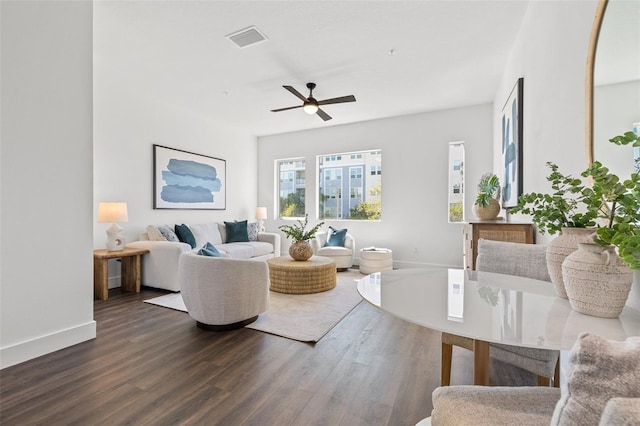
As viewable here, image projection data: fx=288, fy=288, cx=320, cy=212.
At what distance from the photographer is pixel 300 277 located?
359 centimetres

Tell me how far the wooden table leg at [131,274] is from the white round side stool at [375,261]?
10.9ft

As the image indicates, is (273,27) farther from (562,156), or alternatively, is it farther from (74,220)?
(562,156)

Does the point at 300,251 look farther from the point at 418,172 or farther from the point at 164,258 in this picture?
the point at 418,172

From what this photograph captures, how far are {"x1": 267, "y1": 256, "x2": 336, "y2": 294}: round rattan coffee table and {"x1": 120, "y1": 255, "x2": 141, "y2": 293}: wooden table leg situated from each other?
5.66ft

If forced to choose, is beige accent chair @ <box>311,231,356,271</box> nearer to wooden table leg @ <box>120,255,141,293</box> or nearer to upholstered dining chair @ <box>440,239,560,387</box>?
wooden table leg @ <box>120,255,141,293</box>

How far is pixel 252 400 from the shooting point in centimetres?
162

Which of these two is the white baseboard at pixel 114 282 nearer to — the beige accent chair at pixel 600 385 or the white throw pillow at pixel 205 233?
the white throw pillow at pixel 205 233

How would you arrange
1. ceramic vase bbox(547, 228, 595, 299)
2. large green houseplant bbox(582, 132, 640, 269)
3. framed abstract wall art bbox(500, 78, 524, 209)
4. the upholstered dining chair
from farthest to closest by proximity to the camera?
framed abstract wall art bbox(500, 78, 524, 209), the upholstered dining chair, ceramic vase bbox(547, 228, 595, 299), large green houseplant bbox(582, 132, 640, 269)

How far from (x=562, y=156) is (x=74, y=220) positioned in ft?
11.5

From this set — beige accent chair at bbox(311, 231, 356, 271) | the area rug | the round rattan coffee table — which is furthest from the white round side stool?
the round rattan coffee table

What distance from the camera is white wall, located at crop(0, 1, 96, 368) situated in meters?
1.94

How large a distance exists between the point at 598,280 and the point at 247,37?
3216 mm

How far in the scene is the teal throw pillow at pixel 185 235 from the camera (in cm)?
439

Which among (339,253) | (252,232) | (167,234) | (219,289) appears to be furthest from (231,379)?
(252,232)
